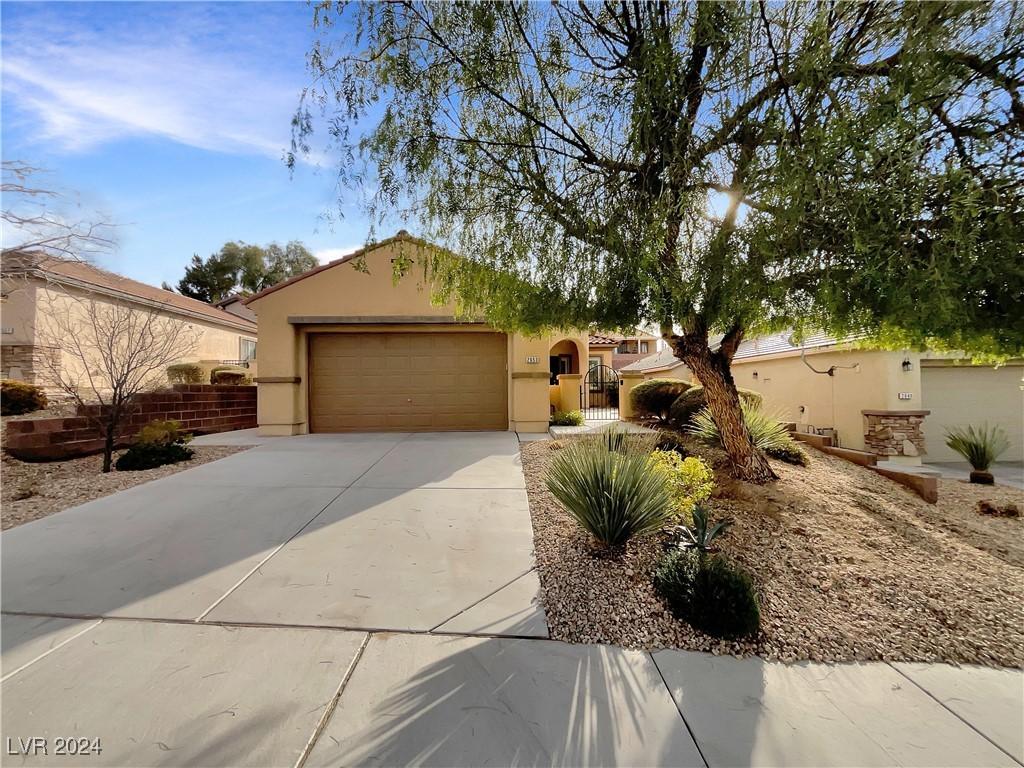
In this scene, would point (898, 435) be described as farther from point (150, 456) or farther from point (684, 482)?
point (150, 456)

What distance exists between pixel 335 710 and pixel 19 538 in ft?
14.6

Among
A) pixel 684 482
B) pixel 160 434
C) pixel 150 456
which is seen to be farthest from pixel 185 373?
pixel 684 482

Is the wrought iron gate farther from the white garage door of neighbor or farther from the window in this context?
the window

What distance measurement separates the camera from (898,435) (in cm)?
927

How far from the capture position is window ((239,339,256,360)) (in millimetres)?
20094

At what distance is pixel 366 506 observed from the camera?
5.12 m

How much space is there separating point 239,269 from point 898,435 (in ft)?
123

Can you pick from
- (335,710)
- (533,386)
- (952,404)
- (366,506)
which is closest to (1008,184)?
(335,710)

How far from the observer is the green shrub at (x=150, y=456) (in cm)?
702

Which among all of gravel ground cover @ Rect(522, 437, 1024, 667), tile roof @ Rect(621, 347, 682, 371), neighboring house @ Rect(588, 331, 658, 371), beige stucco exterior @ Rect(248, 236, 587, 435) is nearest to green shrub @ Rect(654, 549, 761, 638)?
gravel ground cover @ Rect(522, 437, 1024, 667)

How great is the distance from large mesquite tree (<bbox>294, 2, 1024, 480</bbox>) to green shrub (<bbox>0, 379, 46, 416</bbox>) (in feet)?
33.5

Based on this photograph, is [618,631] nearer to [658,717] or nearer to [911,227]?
[658,717]

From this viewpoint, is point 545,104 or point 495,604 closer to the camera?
point 495,604

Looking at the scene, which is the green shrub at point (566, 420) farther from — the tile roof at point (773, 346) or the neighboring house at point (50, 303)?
the neighboring house at point (50, 303)
